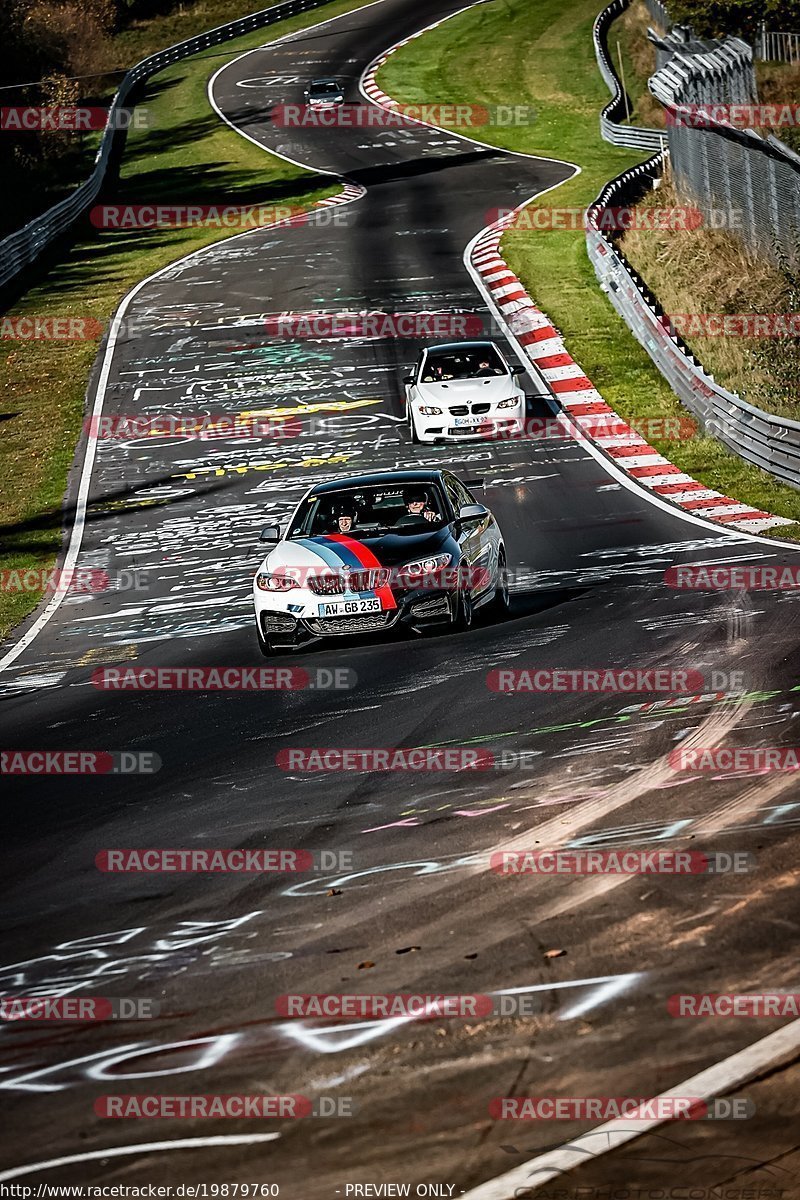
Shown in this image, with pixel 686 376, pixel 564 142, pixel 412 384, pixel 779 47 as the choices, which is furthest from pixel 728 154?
pixel 564 142

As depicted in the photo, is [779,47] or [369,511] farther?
[779,47]

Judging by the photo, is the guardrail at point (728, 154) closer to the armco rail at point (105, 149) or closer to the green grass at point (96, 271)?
the green grass at point (96, 271)

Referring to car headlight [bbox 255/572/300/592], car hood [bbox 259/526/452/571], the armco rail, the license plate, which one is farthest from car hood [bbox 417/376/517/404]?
the armco rail

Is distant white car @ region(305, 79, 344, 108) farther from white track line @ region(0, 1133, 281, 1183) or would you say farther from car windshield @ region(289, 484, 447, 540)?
white track line @ region(0, 1133, 281, 1183)

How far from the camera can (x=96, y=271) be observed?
39844mm

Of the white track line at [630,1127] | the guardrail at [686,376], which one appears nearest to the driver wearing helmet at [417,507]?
the guardrail at [686,376]

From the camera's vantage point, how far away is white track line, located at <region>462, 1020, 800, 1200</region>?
4656 mm

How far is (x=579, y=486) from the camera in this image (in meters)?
20.1

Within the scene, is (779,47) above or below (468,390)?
above

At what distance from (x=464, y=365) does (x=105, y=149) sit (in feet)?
97.1

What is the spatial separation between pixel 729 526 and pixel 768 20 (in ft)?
107

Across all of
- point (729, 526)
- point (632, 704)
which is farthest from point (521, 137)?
point (632, 704)

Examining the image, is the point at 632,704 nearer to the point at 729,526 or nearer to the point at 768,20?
the point at 729,526

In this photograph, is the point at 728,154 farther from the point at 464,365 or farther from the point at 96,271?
the point at 96,271
